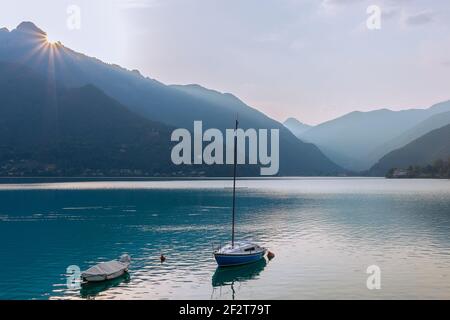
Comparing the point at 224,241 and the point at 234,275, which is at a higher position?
the point at 224,241

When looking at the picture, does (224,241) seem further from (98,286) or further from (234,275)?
(98,286)

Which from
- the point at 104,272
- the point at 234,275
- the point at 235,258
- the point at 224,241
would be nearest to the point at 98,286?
the point at 104,272

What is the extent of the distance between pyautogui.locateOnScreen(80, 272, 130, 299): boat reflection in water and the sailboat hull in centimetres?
1318

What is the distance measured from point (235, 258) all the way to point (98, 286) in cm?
2025

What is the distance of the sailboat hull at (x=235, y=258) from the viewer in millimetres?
68500

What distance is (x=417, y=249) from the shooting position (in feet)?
282

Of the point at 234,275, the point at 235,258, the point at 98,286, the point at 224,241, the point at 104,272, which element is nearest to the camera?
the point at 98,286

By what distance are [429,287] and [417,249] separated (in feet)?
96.3

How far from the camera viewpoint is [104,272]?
198ft

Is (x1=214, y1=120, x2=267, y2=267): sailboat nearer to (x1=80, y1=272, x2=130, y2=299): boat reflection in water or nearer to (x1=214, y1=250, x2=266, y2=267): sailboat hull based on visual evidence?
(x1=214, y1=250, x2=266, y2=267): sailboat hull

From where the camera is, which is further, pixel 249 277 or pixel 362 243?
pixel 362 243
